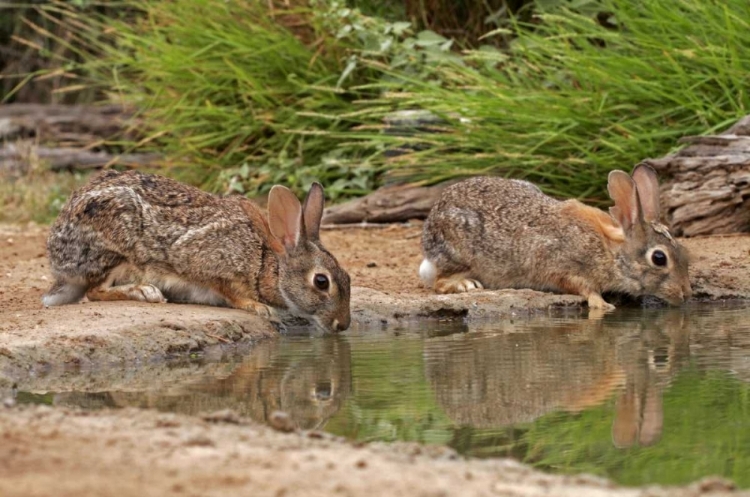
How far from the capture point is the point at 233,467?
406cm

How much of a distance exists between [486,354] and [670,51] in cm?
458

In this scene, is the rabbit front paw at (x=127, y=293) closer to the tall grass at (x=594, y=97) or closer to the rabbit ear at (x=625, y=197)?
the rabbit ear at (x=625, y=197)

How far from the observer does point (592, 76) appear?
10.7m

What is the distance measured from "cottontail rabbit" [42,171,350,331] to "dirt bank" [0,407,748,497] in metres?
3.11

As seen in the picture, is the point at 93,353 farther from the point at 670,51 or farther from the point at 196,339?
the point at 670,51

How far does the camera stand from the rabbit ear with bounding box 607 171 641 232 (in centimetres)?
858

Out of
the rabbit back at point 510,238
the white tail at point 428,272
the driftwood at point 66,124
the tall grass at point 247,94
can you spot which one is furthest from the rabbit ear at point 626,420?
the driftwood at point 66,124

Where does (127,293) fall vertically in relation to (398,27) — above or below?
below

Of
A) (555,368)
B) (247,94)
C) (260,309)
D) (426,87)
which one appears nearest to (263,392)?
(555,368)

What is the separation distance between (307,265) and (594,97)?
12.3ft

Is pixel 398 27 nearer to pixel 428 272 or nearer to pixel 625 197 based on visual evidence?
pixel 428 272

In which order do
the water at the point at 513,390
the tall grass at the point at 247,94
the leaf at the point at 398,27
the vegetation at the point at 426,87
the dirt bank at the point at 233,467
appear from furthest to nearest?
the tall grass at the point at 247,94 → the leaf at the point at 398,27 → the vegetation at the point at 426,87 → the water at the point at 513,390 → the dirt bank at the point at 233,467

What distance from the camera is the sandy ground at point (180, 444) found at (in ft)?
12.6

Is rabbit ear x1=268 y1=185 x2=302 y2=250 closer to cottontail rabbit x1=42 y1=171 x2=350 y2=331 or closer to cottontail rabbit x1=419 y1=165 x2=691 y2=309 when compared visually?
cottontail rabbit x1=42 y1=171 x2=350 y2=331
